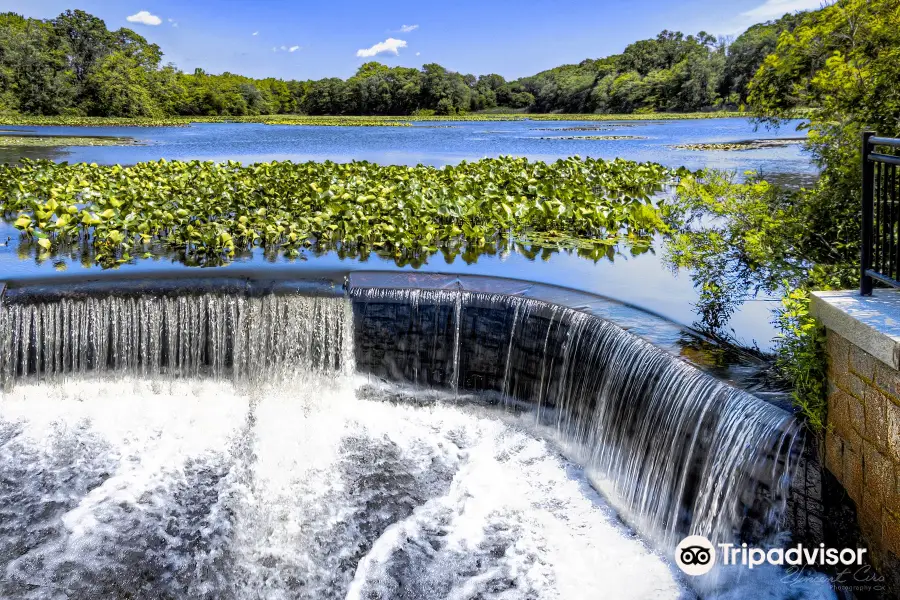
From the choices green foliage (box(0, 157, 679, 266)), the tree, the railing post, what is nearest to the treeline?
the tree

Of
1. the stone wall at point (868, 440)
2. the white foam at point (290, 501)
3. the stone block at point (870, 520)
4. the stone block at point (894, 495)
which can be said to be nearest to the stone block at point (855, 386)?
the stone wall at point (868, 440)

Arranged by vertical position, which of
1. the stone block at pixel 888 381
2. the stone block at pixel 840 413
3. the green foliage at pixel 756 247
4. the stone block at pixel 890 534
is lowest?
the stone block at pixel 890 534

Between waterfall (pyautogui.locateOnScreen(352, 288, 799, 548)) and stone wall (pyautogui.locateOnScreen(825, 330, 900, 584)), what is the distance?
28 cm

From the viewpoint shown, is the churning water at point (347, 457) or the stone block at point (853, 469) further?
the churning water at point (347, 457)

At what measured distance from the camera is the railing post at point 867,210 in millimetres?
3742

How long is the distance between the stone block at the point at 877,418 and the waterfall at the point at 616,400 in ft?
1.75

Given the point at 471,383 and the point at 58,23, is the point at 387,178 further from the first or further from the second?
the point at 58,23

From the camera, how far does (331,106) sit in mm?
85938

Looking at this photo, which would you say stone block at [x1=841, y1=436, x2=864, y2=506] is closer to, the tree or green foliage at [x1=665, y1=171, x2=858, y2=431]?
green foliage at [x1=665, y1=171, x2=858, y2=431]

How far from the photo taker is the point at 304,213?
10531mm

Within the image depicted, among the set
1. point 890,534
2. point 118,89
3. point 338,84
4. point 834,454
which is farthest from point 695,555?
point 338,84

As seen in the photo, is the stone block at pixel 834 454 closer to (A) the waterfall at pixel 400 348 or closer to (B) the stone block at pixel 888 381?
(B) the stone block at pixel 888 381

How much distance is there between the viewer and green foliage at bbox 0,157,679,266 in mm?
9406

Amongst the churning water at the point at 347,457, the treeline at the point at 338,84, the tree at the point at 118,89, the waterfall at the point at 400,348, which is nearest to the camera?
the churning water at the point at 347,457
